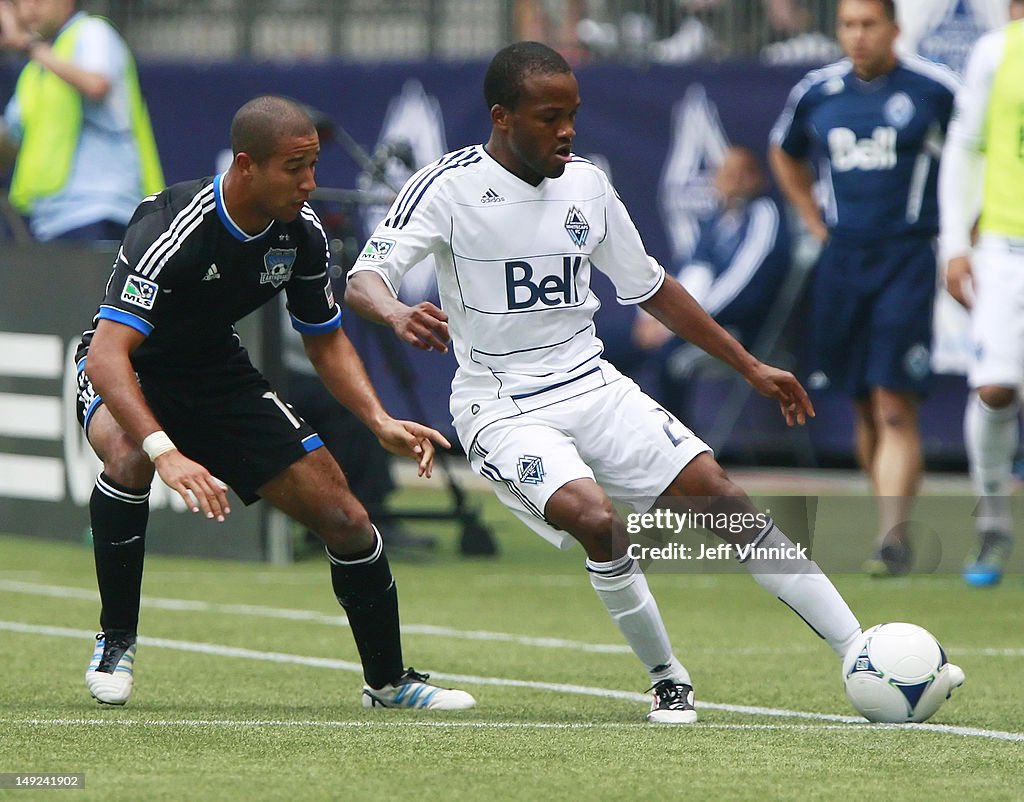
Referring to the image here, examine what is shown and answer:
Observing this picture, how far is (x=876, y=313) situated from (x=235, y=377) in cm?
449

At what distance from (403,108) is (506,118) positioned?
8.87m

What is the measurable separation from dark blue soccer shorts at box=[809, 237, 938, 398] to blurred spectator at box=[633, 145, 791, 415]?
11.1 ft

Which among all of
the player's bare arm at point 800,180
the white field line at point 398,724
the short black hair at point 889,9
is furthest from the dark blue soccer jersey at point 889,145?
the white field line at point 398,724

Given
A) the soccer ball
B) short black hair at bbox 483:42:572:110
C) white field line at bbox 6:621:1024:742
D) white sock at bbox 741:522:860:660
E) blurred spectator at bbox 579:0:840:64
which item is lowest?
white field line at bbox 6:621:1024:742

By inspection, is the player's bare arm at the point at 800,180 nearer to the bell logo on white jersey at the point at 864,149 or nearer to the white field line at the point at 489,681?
the bell logo on white jersey at the point at 864,149

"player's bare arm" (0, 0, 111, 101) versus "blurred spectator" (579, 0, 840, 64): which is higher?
"player's bare arm" (0, 0, 111, 101)

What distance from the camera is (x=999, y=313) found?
8.91 meters

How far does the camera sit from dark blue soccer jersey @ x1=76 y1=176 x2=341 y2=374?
5574mm

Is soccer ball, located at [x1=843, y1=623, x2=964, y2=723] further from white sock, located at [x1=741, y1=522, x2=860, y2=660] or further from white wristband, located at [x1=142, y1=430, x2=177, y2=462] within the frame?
white wristband, located at [x1=142, y1=430, x2=177, y2=462]

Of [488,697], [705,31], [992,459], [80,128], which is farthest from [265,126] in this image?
[705,31]

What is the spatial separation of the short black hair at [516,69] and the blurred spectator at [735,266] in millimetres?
7382

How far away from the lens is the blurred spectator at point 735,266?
13289 mm

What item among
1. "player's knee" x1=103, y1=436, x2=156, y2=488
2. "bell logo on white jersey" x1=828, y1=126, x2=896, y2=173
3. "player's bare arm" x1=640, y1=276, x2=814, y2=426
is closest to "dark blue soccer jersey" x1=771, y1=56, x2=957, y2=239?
"bell logo on white jersey" x1=828, y1=126, x2=896, y2=173

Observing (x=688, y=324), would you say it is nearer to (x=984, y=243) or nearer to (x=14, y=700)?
(x=14, y=700)
